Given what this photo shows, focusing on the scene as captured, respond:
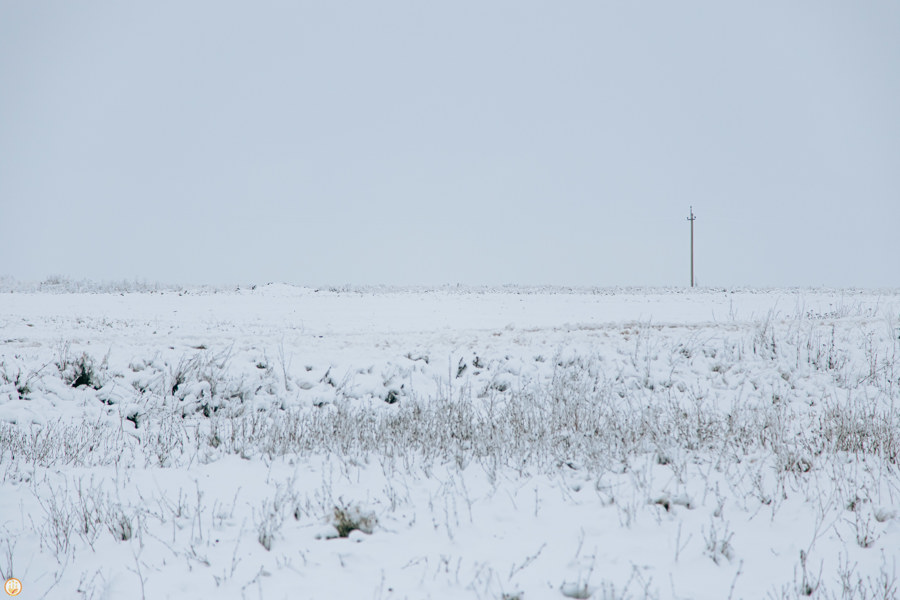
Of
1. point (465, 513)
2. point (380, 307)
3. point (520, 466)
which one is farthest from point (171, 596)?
point (380, 307)

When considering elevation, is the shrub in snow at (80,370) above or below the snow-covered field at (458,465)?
above

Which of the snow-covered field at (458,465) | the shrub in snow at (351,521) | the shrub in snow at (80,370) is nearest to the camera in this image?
the snow-covered field at (458,465)

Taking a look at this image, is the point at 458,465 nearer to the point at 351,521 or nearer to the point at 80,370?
the point at 351,521

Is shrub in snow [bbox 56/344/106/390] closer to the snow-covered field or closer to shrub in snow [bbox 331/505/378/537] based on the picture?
the snow-covered field

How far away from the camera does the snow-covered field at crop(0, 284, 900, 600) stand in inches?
164

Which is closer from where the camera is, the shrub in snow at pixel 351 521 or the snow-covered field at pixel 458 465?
the snow-covered field at pixel 458 465

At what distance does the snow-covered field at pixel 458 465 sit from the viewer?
4168 millimetres

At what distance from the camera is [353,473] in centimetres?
654

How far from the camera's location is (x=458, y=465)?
259 inches

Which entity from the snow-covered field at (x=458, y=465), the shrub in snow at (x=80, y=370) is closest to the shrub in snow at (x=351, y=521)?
the snow-covered field at (x=458, y=465)

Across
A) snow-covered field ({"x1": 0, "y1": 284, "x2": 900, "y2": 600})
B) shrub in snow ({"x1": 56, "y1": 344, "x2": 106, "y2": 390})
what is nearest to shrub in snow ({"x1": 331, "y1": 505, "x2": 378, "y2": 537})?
snow-covered field ({"x1": 0, "y1": 284, "x2": 900, "y2": 600})

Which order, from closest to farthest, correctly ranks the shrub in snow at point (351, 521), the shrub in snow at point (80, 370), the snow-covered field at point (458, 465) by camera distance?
the snow-covered field at point (458, 465), the shrub in snow at point (351, 521), the shrub in snow at point (80, 370)

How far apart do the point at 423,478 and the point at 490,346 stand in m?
6.06

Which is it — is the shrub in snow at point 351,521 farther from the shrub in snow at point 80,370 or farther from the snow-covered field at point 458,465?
the shrub in snow at point 80,370
